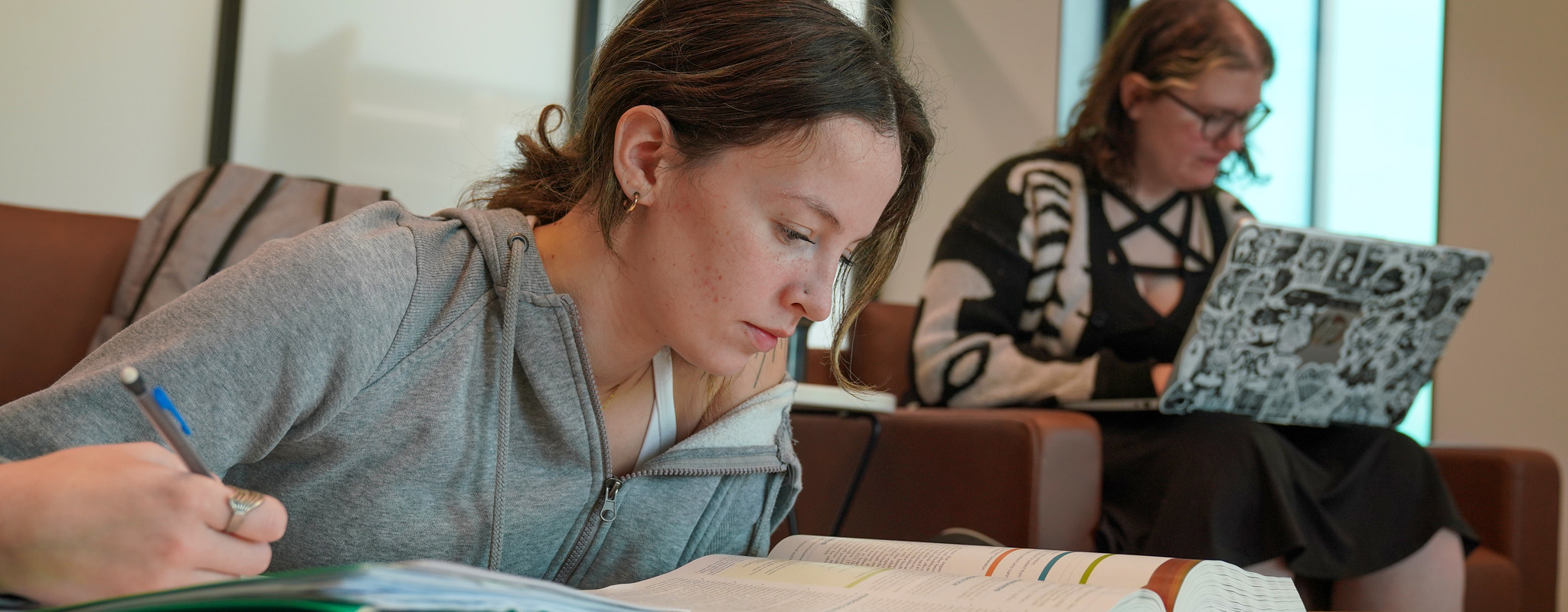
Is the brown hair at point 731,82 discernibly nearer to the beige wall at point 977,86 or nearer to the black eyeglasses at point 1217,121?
the black eyeglasses at point 1217,121

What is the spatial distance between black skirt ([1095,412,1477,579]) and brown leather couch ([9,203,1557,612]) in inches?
3.0

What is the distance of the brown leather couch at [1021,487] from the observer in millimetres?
1314

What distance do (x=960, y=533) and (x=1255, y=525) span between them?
2.01 ft

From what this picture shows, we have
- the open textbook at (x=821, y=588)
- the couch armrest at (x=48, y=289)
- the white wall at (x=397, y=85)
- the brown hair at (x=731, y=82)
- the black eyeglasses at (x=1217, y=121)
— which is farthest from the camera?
the white wall at (x=397, y=85)

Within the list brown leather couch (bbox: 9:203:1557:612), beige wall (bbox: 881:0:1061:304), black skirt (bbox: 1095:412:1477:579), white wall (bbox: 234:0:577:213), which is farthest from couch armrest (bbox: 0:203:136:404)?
beige wall (bbox: 881:0:1061:304)

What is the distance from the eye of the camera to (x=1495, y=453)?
1.65m

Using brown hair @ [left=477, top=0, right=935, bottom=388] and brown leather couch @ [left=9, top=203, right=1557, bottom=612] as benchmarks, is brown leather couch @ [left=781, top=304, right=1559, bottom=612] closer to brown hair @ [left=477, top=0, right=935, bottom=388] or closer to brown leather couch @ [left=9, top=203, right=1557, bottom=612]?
brown leather couch @ [left=9, top=203, right=1557, bottom=612]

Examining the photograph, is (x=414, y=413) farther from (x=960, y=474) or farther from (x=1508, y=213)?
(x=1508, y=213)

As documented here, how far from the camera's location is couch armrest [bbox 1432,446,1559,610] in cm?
159

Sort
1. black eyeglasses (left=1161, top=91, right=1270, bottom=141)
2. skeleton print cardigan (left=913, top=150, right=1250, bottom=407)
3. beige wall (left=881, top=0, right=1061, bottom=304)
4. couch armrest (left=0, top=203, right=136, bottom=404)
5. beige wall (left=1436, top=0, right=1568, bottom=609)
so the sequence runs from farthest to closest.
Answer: beige wall (left=881, top=0, right=1061, bottom=304)
beige wall (left=1436, top=0, right=1568, bottom=609)
black eyeglasses (left=1161, top=91, right=1270, bottom=141)
skeleton print cardigan (left=913, top=150, right=1250, bottom=407)
couch armrest (left=0, top=203, right=136, bottom=404)

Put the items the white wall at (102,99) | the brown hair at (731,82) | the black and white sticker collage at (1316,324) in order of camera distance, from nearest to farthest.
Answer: the brown hair at (731,82) → the black and white sticker collage at (1316,324) → the white wall at (102,99)

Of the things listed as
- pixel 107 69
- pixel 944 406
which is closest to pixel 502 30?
pixel 107 69

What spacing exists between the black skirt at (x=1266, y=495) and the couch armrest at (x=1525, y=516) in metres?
0.23

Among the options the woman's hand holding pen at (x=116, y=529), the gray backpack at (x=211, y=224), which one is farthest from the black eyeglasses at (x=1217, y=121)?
the woman's hand holding pen at (x=116, y=529)
